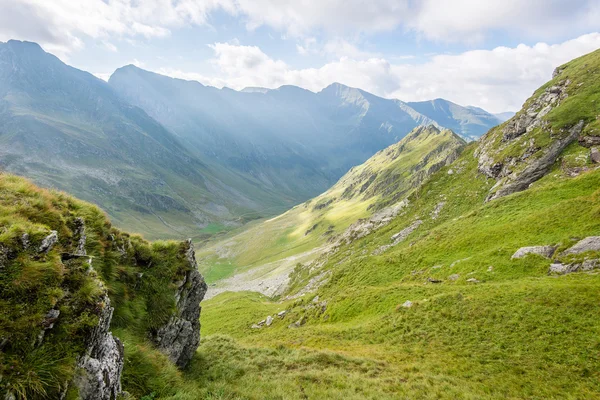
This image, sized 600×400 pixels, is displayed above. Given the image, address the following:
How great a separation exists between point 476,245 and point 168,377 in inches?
1380

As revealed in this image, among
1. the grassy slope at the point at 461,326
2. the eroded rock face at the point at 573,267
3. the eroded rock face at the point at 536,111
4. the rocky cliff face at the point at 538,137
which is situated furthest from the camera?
the eroded rock face at the point at 536,111

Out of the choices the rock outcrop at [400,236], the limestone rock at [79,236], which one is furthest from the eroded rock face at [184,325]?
the rock outcrop at [400,236]

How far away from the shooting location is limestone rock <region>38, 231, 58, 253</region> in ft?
30.5

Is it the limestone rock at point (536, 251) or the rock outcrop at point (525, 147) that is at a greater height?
the rock outcrop at point (525, 147)

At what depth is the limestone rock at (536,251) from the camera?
27013 mm

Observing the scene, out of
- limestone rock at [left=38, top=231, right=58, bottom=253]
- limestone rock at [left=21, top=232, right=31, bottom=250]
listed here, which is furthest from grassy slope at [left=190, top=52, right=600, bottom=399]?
limestone rock at [left=21, top=232, right=31, bottom=250]

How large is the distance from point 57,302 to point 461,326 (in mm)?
24884

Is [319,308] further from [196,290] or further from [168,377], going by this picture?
[168,377]

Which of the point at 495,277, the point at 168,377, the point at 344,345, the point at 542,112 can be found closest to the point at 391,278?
the point at 495,277

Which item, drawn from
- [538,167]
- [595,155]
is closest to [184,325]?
[595,155]

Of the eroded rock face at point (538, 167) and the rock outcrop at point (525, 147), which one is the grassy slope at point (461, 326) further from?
the rock outcrop at point (525, 147)

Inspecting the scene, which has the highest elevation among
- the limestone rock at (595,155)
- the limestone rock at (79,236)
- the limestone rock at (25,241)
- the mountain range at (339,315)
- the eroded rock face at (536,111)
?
the eroded rock face at (536,111)

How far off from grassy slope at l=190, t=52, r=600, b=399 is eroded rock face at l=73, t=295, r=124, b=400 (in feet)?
15.4

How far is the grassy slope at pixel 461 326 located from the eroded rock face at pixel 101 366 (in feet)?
15.4
